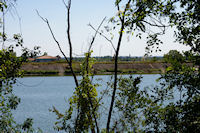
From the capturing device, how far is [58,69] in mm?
44062

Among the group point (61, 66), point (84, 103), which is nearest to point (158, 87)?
point (84, 103)

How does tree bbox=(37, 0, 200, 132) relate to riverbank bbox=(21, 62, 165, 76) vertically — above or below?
above

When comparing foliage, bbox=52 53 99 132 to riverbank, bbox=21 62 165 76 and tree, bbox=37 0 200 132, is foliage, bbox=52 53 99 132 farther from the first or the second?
riverbank, bbox=21 62 165 76

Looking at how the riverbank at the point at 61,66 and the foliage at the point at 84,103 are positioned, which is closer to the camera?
the foliage at the point at 84,103

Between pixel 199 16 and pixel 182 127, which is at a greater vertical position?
pixel 199 16

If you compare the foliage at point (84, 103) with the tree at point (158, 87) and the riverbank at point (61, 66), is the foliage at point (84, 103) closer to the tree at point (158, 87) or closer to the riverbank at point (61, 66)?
the tree at point (158, 87)

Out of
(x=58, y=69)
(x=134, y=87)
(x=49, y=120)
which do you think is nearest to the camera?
(x=134, y=87)

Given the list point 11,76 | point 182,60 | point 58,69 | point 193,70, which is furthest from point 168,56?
point 58,69

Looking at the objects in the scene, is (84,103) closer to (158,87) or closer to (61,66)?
(158,87)

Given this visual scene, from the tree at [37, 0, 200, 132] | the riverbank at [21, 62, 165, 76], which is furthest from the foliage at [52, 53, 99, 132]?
the riverbank at [21, 62, 165, 76]

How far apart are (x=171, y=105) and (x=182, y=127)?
0.29 meters

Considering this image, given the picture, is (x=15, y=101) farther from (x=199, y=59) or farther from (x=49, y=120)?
(x=49, y=120)

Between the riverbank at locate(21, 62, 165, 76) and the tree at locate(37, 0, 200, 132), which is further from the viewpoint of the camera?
the riverbank at locate(21, 62, 165, 76)

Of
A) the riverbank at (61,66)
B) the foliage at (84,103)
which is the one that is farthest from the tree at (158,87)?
the riverbank at (61,66)
